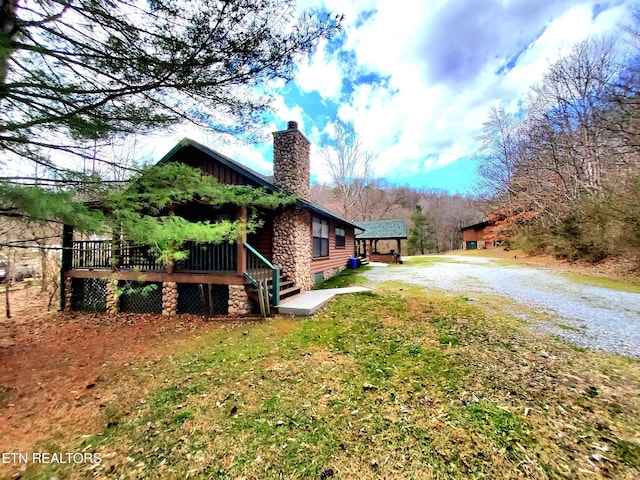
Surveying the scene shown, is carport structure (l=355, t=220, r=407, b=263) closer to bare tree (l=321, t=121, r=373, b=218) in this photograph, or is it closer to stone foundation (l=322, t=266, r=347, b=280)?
bare tree (l=321, t=121, r=373, b=218)

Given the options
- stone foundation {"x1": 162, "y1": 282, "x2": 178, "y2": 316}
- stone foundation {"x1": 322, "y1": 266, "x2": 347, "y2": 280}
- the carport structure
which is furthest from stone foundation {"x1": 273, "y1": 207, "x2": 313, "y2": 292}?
the carport structure

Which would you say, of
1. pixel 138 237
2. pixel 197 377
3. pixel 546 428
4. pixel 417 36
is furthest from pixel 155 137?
pixel 417 36

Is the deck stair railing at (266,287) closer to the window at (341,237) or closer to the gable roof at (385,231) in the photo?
the window at (341,237)

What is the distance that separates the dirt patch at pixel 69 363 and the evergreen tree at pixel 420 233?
33.8 metres

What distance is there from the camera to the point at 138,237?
3.95 m

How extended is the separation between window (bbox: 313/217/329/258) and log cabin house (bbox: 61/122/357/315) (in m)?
0.79

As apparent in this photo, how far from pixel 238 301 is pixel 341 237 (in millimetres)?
8852

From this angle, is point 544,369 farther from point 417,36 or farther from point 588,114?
point 588,114

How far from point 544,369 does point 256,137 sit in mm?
5871

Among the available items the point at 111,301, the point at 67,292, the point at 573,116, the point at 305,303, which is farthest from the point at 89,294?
the point at 573,116

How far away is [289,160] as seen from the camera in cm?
878

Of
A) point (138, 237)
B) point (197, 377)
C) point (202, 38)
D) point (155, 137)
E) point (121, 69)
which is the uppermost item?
point (202, 38)

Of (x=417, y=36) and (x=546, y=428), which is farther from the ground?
(x=417, y=36)

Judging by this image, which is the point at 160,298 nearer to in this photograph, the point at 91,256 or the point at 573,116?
the point at 91,256
